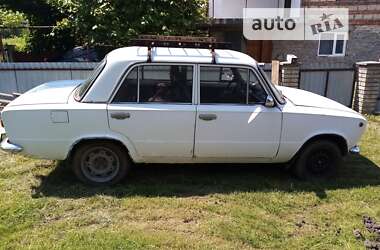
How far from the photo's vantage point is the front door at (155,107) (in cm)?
459

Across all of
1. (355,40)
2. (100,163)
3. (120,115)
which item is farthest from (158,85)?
(355,40)

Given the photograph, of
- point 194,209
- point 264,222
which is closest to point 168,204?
point 194,209

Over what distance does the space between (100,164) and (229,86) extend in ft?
6.11

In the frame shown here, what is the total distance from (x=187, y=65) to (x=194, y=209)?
5.50ft

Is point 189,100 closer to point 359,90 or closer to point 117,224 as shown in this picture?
point 117,224

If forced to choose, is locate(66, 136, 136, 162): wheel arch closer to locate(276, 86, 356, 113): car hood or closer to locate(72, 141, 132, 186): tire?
locate(72, 141, 132, 186): tire

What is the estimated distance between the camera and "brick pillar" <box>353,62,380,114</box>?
8523 millimetres

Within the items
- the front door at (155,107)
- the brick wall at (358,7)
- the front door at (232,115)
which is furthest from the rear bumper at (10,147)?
the brick wall at (358,7)

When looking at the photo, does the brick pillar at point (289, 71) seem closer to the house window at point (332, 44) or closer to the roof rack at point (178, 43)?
the roof rack at point (178, 43)

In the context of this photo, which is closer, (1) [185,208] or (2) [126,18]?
(1) [185,208]

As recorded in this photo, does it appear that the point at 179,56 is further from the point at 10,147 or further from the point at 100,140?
the point at 10,147

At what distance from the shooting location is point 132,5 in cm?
950

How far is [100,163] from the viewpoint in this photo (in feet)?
16.0

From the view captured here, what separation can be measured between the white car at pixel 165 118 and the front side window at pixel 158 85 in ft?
0.04
